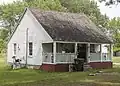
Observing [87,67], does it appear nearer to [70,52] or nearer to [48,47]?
[70,52]

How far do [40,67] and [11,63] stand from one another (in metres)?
6.66

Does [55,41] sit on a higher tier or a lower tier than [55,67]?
higher

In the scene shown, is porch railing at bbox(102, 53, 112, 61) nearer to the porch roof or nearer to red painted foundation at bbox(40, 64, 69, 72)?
the porch roof

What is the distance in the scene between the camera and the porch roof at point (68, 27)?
32438 mm

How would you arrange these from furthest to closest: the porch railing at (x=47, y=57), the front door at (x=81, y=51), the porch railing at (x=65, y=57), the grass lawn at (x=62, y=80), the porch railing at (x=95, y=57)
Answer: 1. the front door at (x=81, y=51)
2. the porch railing at (x=95, y=57)
3. the porch railing at (x=47, y=57)
4. the porch railing at (x=65, y=57)
5. the grass lawn at (x=62, y=80)

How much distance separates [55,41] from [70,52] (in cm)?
421

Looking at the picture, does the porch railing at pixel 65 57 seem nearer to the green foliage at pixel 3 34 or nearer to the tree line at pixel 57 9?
the tree line at pixel 57 9

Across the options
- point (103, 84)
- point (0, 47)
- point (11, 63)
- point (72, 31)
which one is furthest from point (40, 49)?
point (0, 47)

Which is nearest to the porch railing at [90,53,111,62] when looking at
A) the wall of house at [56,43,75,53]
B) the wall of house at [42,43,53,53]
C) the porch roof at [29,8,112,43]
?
the porch roof at [29,8,112,43]

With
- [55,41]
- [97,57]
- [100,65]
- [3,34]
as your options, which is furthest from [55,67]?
[3,34]

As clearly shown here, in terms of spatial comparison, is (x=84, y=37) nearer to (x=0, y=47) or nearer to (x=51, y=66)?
(x=51, y=66)

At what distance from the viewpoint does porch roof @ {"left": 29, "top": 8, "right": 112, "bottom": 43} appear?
32.4 meters

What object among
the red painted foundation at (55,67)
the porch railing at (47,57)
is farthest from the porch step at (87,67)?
the porch railing at (47,57)

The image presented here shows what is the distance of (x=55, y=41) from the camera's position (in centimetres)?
3086
